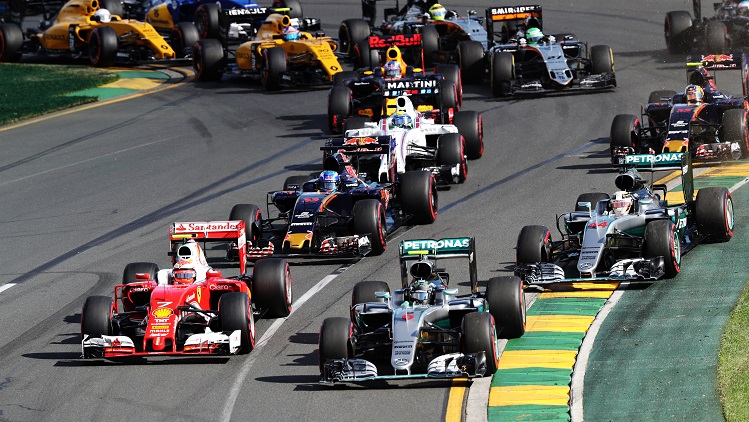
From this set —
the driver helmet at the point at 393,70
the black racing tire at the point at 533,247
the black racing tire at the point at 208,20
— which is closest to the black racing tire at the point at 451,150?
the driver helmet at the point at 393,70

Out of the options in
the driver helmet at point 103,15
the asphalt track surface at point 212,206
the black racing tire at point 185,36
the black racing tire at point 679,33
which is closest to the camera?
the asphalt track surface at point 212,206

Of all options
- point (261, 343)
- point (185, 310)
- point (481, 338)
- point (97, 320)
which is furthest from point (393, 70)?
point (481, 338)

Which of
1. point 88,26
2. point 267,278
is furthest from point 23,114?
point 267,278

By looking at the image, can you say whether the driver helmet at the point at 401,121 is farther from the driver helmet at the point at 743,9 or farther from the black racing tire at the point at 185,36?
the black racing tire at the point at 185,36

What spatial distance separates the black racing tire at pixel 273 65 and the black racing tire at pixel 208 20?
830 cm

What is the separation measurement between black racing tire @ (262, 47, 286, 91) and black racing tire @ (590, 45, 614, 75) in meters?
10.2

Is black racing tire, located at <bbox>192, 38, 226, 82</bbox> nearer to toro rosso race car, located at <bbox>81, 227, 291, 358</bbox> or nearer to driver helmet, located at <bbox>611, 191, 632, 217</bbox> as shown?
driver helmet, located at <bbox>611, 191, 632, 217</bbox>

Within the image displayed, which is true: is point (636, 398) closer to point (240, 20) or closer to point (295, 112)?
point (295, 112)

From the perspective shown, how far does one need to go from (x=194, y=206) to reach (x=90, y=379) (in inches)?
492

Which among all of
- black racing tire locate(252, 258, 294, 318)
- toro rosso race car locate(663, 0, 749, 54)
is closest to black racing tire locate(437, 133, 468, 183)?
black racing tire locate(252, 258, 294, 318)

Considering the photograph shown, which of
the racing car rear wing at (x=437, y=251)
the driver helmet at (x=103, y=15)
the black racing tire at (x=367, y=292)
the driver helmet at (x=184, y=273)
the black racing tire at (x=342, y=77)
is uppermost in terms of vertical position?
the driver helmet at (x=103, y=15)

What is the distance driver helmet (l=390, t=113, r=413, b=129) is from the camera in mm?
32250

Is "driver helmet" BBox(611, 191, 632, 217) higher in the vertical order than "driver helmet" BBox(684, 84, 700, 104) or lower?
lower

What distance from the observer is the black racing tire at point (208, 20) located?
53125mm
